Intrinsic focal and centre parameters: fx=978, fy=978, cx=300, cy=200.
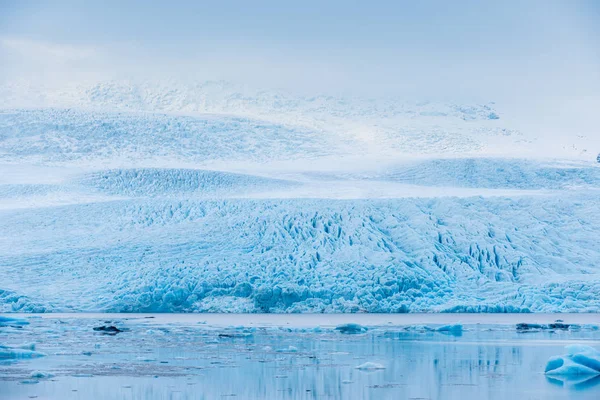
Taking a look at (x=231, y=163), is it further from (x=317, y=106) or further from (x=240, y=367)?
(x=240, y=367)

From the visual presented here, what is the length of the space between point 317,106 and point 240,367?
33.1 meters

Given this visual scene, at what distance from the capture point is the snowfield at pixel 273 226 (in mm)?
19516

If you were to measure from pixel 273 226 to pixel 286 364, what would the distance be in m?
11.1

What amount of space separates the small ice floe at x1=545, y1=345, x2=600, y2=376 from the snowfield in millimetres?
9368

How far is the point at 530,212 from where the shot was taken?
23109mm

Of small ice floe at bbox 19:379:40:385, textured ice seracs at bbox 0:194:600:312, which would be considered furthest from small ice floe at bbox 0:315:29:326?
small ice floe at bbox 19:379:40:385

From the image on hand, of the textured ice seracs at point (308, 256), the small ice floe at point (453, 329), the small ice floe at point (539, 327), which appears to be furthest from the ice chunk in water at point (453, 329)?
the textured ice seracs at point (308, 256)

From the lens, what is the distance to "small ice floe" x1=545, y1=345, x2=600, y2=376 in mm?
9555

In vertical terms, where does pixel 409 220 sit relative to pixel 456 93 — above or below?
below

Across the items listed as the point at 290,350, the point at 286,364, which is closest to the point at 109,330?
the point at 290,350

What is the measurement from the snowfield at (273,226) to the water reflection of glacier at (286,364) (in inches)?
133

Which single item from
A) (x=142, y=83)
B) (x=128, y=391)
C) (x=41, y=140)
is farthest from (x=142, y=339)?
(x=142, y=83)

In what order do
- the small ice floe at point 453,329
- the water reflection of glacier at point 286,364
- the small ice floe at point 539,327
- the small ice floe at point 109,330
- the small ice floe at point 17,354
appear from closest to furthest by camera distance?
the water reflection of glacier at point 286,364 < the small ice floe at point 17,354 < the small ice floe at point 109,330 < the small ice floe at point 453,329 < the small ice floe at point 539,327

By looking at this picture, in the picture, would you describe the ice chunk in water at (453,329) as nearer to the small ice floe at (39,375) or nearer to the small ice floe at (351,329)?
the small ice floe at (351,329)
